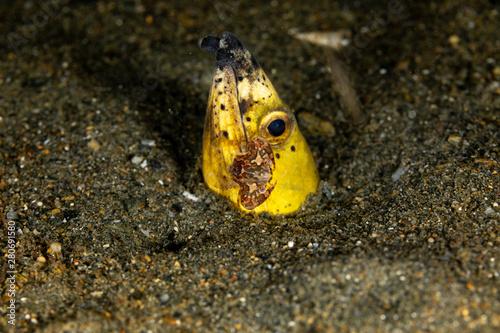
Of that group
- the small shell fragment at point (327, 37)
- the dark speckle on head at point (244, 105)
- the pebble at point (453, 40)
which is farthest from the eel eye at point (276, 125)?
the pebble at point (453, 40)

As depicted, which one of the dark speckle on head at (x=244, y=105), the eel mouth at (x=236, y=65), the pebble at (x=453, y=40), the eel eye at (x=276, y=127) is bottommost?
the pebble at (x=453, y=40)

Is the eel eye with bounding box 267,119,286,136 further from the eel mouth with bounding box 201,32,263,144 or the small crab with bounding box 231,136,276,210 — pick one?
the eel mouth with bounding box 201,32,263,144

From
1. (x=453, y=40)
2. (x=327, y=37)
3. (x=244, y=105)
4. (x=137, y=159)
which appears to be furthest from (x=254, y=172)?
(x=453, y=40)

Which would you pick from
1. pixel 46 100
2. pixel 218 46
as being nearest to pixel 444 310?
pixel 218 46

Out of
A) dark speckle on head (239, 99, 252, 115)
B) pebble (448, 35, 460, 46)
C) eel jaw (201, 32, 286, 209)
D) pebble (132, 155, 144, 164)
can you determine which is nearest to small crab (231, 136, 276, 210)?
eel jaw (201, 32, 286, 209)

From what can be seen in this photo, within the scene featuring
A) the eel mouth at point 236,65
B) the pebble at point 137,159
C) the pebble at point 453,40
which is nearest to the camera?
the eel mouth at point 236,65

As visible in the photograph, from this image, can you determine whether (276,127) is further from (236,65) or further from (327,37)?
(327,37)

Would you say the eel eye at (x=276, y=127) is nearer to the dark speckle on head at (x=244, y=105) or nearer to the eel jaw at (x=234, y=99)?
the eel jaw at (x=234, y=99)
